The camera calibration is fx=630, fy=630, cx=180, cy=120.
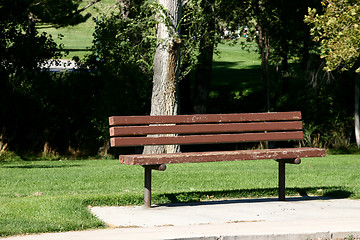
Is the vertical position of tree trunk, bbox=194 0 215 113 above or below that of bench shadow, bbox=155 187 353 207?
above

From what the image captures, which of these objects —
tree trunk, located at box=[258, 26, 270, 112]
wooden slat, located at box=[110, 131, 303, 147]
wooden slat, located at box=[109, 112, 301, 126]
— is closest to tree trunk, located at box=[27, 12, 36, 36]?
tree trunk, located at box=[258, 26, 270, 112]

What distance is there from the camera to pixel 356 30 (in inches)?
624

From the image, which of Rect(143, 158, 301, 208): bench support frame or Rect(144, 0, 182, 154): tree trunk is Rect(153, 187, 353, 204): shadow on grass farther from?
Rect(144, 0, 182, 154): tree trunk

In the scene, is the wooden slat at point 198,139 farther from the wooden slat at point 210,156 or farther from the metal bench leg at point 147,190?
the metal bench leg at point 147,190

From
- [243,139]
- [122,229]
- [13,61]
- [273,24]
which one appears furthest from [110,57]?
[122,229]

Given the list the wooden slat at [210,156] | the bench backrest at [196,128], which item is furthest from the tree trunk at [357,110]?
the wooden slat at [210,156]

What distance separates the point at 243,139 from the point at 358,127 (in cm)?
1246

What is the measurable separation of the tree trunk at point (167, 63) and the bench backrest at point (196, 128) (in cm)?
640

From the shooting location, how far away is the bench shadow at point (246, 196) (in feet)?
28.2

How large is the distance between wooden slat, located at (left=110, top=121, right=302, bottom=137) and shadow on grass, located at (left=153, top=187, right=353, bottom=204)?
935mm

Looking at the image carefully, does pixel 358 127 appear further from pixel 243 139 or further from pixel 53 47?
pixel 243 139

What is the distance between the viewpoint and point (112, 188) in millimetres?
10422

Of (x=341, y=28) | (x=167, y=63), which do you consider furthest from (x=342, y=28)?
(x=167, y=63)

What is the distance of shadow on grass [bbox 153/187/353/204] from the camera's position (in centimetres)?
864
